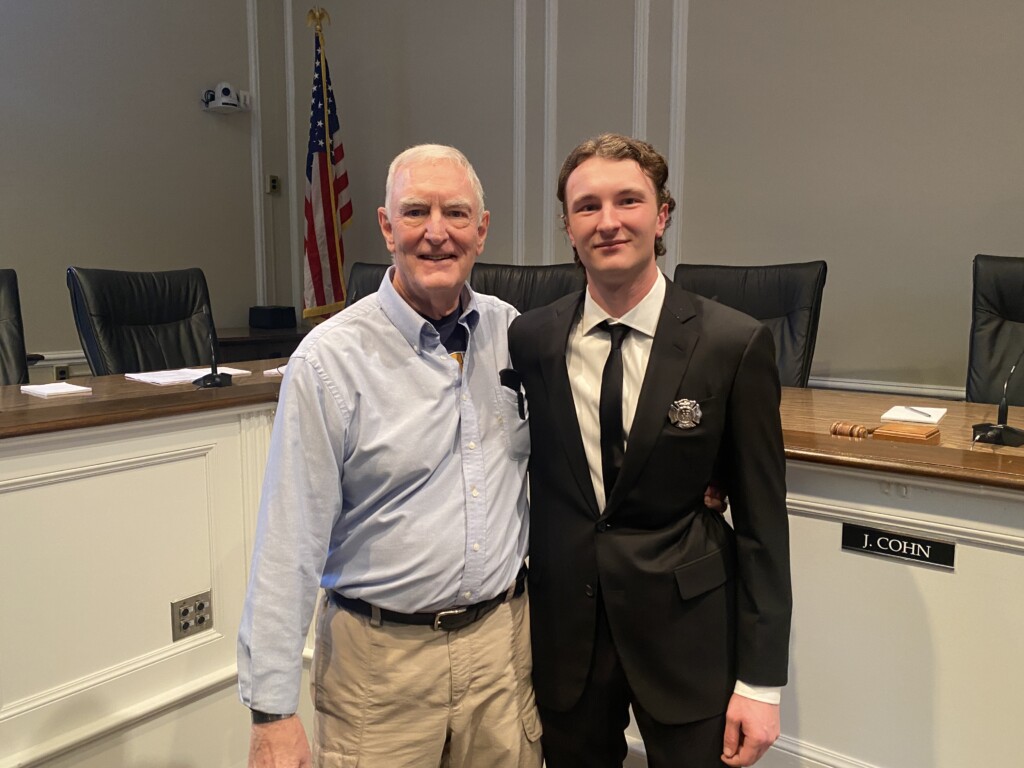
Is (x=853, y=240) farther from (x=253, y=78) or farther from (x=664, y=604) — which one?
(x=253, y=78)

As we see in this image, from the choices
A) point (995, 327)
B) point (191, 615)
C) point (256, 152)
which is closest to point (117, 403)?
point (191, 615)

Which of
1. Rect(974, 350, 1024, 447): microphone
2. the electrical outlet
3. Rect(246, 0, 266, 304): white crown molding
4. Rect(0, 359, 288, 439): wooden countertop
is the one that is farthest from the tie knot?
Rect(246, 0, 266, 304): white crown molding

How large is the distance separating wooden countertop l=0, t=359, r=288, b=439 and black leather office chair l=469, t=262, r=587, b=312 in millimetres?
1153

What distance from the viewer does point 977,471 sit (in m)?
1.31

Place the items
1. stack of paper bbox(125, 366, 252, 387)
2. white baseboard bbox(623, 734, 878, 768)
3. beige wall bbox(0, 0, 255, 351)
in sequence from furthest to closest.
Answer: beige wall bbox(0, 0, 255, 351), stack of paper bbox(125, 366, 252, 387), white baseboard bbox(623, 734, 878, 768)

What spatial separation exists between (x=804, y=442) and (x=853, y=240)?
8.14ft

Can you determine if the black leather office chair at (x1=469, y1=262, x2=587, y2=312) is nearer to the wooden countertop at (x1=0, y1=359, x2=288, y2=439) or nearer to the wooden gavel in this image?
the wooden countertop at (x1=0, y1=359, x2=288, y2=439)

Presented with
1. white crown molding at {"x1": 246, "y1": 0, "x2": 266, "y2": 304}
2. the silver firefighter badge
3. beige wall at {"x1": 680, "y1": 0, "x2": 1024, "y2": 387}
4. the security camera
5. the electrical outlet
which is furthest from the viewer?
white crown molding at {"x1": 246, "y1": 0, "x2": 266, "y2": 304}

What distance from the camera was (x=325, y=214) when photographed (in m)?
5.14

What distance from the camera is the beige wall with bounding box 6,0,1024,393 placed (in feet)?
11.3

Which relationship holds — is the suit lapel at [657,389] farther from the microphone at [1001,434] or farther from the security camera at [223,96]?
the security camera at [223,96]

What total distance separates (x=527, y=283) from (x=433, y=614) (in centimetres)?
218

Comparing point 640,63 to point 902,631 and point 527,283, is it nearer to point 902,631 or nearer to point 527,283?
point 527,283

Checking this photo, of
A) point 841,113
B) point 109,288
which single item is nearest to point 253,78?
point 109,288
